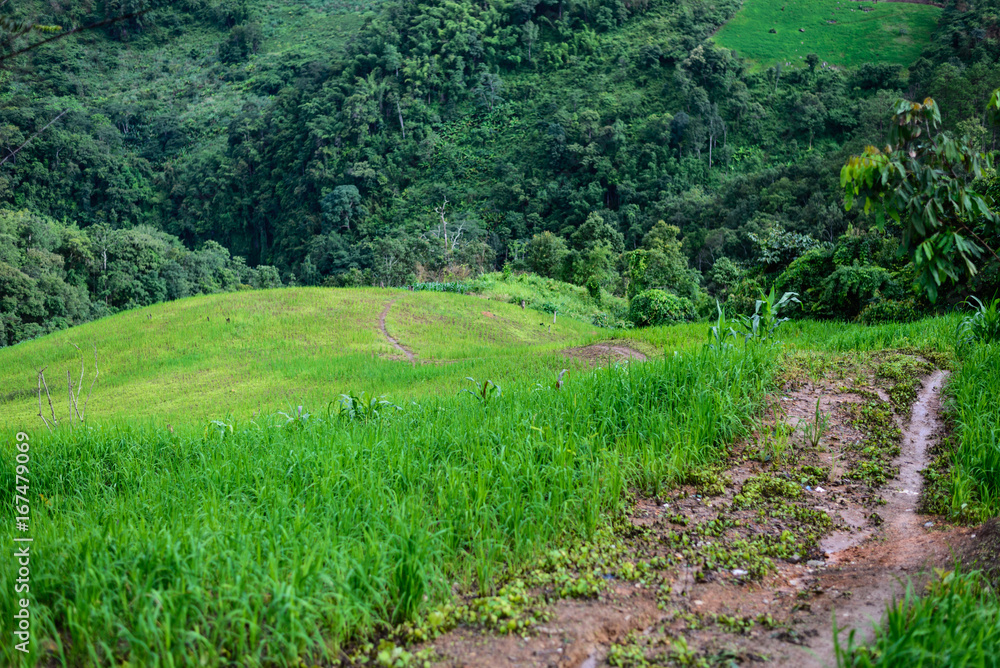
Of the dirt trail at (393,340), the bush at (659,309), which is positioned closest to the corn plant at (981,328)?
the bush at (659,309)

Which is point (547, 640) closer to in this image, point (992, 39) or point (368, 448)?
point (368, 448)

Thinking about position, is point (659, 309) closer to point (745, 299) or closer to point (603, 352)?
point (745, 299)

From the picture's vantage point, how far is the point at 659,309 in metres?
15.8

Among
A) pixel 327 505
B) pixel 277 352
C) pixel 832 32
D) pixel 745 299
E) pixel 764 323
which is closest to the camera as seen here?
pixel 327 505

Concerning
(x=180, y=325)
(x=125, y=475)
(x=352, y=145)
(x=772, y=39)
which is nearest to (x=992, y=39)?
(x=772, y=39)

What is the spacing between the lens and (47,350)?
15.5 metres

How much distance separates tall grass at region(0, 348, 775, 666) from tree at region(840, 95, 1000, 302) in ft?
5.18

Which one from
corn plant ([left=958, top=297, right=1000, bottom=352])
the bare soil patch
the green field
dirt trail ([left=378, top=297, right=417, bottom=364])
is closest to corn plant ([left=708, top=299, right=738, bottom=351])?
the green field

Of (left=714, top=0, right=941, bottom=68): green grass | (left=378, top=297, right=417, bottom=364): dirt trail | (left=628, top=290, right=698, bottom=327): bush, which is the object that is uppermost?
(left=714, top=0, right=941, bottom=68): green grass

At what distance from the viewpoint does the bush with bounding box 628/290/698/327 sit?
1577cm

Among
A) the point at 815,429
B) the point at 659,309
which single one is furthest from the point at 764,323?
the point at 659,309

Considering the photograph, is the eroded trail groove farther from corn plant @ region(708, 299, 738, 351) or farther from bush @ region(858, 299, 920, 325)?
bush @ region(858, 299, 920, 325)

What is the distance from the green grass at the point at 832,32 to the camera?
62.4 meters

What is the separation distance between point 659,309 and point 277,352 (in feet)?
32.4
